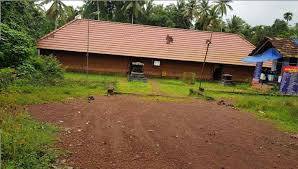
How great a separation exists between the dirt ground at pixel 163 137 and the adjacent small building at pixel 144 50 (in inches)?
560

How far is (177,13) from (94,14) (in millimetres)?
11110

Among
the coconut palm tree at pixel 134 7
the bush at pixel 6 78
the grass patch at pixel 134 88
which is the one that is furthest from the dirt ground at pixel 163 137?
the coconut palm tree at pixel 134 7

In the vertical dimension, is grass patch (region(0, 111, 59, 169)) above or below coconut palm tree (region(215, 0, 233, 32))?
below

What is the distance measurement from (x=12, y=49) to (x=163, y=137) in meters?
11.4

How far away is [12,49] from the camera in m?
17.4

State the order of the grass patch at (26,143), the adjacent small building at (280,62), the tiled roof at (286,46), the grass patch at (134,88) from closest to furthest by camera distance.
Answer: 1. the grass patch at (26,143)
2. the grass patch at (134,88)
3. the adjacent small building at (280,62)
4. the tiled roof at (286,46)

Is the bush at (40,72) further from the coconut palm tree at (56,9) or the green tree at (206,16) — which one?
the green tree at (206,16)

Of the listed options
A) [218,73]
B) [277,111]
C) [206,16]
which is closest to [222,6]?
[206,16]

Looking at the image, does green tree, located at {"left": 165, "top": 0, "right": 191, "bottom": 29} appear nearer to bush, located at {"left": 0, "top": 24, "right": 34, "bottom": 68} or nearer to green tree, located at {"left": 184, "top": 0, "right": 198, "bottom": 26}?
green tree, located at {"left": 184, "top": 0, "right": 198, "bottom": 26}

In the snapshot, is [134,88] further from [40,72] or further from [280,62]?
[280,62]

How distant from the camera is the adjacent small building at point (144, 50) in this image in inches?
1083

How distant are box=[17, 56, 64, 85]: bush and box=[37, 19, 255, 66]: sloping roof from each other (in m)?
7.11

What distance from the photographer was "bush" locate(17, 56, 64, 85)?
54.6 ft

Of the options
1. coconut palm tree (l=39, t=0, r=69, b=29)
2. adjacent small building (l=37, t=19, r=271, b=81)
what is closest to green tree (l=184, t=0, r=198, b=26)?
adjacent small building (l=37, t=19, r=271, b=81)
